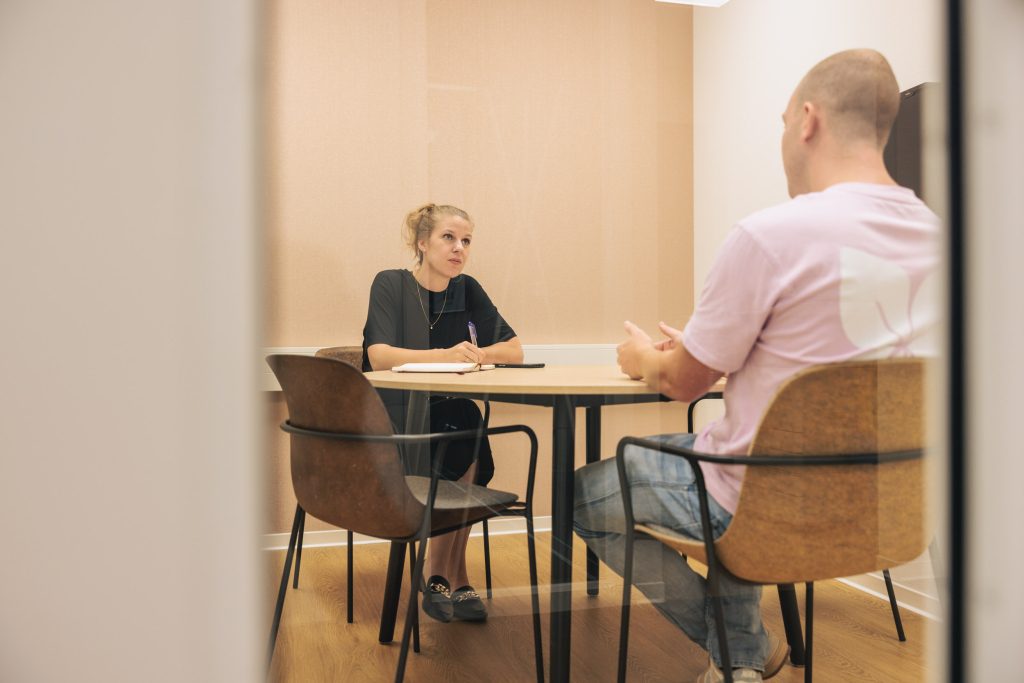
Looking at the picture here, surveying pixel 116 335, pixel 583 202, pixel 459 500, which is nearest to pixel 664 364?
pixel 583 202

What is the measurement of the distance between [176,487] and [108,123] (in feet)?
1.39

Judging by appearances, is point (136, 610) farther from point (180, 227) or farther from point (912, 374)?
point (912, 374)

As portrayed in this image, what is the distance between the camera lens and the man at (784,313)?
126cm

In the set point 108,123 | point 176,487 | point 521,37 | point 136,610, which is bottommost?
point 136,610

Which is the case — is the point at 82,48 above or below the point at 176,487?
above

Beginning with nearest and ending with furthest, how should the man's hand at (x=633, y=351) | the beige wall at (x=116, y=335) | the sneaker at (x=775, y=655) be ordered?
the beige wall at (x=116, y=335)
the man's hand at (x=633, y=351)
the sneaker at (x=775, y=655)

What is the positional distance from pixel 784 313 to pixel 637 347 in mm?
257

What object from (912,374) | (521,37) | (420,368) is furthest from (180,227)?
(912,374)

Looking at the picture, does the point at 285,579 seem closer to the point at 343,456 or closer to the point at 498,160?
the point at 343,456

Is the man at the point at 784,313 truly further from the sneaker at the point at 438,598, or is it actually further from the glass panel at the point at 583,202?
the sneaker at the point at 438,598

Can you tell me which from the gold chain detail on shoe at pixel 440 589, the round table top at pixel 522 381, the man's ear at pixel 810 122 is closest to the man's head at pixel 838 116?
the man's ear at pixel 810 122

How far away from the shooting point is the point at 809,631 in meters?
1.40

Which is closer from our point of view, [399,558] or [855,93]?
[399,558]

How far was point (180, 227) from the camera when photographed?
84 cm
